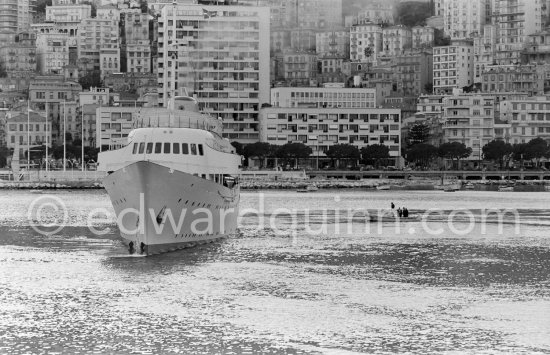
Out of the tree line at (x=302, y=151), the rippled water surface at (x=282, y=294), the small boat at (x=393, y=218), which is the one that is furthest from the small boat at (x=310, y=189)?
the rippled water surface at (x=282, y=294)

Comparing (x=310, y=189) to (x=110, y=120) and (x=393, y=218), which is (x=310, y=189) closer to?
(x=110, y=120)

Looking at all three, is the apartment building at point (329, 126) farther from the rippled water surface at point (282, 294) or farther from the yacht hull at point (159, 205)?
the yacht hull at point (159, 205)

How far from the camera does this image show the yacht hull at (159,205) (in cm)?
5869

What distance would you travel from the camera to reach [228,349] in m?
37.6

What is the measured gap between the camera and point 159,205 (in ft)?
194

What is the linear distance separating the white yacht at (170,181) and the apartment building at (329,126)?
409 ft

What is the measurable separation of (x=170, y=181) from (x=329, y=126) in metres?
140

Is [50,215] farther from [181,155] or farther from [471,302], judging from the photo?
[471,302]

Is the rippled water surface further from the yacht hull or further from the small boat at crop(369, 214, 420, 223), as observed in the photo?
the small boat at crop(369, 214, 420, 223)

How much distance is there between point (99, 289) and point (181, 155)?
16.5 meters

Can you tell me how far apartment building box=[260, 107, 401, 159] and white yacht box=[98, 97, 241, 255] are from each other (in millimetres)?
124601

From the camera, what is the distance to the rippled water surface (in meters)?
38.8

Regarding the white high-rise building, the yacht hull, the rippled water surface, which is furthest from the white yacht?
the white high-rise building

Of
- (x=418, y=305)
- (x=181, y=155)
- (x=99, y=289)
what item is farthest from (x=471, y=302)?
(x=181, y=155)
